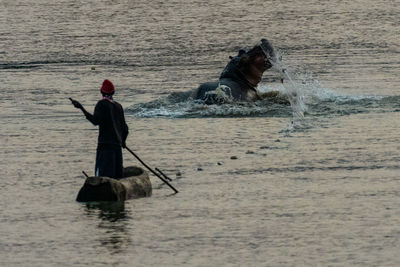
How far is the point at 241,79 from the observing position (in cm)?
3014

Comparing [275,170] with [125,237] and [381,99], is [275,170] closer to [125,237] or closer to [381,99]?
[125,237]

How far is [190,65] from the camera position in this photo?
41.7 metres

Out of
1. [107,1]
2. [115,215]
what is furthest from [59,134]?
[107,1]

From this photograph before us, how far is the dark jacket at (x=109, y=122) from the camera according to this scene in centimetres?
1961

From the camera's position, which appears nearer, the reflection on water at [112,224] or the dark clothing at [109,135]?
the reflection on water at [112,224]

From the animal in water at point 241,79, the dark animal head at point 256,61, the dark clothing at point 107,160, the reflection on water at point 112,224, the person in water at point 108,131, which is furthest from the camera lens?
the dark animal head at point 256,61

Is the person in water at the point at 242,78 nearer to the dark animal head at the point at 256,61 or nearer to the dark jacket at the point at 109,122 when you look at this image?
A: the dark animal head at the point at 256,61

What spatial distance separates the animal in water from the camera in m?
29.6

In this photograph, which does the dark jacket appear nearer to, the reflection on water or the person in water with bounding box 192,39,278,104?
the reflection on water

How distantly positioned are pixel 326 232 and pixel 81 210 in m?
4.00

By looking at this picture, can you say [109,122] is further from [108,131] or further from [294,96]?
[294,96]

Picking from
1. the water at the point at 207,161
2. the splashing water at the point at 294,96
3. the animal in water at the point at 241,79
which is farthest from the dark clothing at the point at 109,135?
the animal in water at the point at 241,79

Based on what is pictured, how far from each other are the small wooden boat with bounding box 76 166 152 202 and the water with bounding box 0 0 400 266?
0.21 meters

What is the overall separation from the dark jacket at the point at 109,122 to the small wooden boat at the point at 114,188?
65 cm
